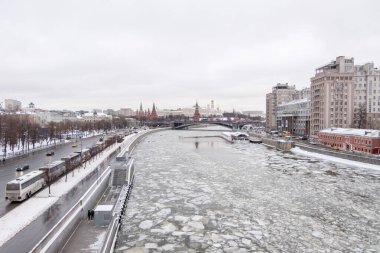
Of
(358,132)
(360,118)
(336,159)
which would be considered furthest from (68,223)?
(360,118)

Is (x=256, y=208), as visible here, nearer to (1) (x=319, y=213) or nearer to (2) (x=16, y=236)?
(1) (x=319, y=213)

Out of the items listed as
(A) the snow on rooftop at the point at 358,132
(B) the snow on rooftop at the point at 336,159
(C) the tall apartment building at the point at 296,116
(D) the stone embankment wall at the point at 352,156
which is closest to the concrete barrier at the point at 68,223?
(B) the snow on rooftop at the point at 336,159

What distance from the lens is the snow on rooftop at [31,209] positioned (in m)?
14.4

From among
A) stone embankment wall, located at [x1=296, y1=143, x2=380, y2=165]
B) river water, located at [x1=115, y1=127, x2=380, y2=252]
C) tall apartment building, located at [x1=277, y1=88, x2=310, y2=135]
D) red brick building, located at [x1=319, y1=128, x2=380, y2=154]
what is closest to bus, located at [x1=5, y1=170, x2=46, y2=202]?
river water, located at [x1=115, y1=127, x2=380, y2=252]

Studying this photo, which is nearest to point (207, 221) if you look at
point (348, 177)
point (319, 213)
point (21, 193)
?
point (319, 213)

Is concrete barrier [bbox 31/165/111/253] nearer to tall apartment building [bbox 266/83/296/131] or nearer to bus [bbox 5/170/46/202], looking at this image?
bus [bbox 5/170/46/202]

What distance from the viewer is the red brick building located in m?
41.6

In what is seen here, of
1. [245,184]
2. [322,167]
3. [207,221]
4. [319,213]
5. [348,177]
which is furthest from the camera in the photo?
[322,167]

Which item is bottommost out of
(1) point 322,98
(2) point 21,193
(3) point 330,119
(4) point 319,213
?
(4) point 319,213

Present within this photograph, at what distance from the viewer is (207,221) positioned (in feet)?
54.2

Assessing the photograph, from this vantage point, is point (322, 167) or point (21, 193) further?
point (322, 167)

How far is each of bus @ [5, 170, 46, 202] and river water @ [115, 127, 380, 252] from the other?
22.6 ft

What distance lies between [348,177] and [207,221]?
2055 cm

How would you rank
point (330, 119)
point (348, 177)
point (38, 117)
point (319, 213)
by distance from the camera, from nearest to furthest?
point (319, 213) < point (348, 177) < point (330, 119) < point (38, 117)
